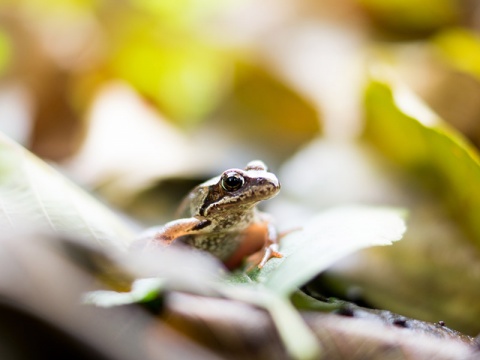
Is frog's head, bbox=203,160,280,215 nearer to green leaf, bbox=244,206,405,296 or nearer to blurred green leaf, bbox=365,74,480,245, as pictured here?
green leaf, bbox=244,206,405,296

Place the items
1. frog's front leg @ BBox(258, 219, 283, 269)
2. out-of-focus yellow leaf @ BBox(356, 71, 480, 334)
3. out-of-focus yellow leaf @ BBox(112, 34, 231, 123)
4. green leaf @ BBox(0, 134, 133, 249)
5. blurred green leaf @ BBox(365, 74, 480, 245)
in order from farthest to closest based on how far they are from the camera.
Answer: out-of-focus yellow leaf @ BBox(112, 34, 231, 123) → blurred green leaf @ BBox(365, 74, 480, 245) → out-of-focus yellow leaf @ BBox(356, 71, 480, 334) → frog's front leg @ BBox(258, 219, 283, 269) → green leaf @ BBox(0, 134, 133, 249)

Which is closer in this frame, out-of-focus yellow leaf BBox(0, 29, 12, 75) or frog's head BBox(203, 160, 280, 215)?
frog's head BBox(203, 160, 280, 215)

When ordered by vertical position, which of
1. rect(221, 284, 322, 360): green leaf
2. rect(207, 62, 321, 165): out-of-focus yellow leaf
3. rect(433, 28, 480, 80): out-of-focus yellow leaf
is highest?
rect(433, 28, 480, 80): out-of-focus yellow leaf

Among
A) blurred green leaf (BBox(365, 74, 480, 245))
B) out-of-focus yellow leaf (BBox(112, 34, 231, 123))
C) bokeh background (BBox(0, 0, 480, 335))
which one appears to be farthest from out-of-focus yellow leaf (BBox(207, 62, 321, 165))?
blurred green leaf (BBox(365, 74, 480, 245))

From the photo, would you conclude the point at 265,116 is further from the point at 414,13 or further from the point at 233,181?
the point at 414,13

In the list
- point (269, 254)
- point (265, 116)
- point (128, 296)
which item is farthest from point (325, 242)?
point (265, 116)

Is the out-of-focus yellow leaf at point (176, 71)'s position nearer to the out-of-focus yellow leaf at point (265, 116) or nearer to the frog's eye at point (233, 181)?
the out-of-focus yellow leaf at point (265, 116)

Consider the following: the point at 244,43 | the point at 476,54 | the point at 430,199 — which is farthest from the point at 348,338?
the point at 244,43

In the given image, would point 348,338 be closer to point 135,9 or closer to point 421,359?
point 421,359
